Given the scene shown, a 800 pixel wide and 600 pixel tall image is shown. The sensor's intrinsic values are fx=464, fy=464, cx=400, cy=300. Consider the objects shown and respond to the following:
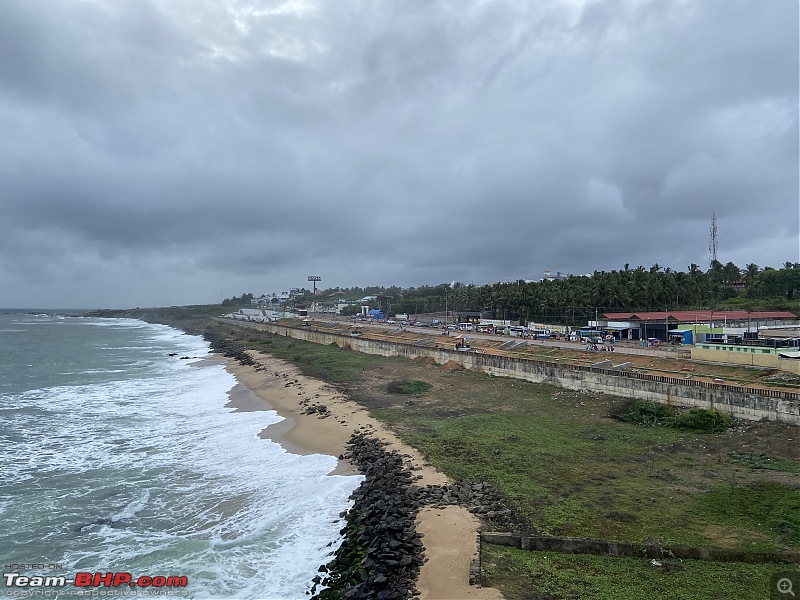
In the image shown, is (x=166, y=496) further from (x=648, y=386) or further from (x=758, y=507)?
(x=648, y=386)

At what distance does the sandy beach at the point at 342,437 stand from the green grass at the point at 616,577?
716mm

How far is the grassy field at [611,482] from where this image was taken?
10578 mm

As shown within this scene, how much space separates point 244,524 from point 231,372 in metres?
38.5

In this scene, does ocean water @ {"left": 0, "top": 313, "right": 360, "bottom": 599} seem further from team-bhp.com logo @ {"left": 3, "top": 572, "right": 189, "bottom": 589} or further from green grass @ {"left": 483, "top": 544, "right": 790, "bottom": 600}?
green grass @ {"left": 483, "top": 544, "right": 790, "bottom": 600}

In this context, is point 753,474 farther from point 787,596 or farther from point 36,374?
point 36,374

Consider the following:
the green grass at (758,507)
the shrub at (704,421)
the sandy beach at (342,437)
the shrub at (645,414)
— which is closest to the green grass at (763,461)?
the green grass at (758,507)

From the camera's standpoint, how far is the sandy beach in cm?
1098

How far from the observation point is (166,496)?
60.6ft

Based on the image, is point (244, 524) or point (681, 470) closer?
point (244, 524)

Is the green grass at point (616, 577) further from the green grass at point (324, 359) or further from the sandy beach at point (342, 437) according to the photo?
the green grass at point (324, 359)

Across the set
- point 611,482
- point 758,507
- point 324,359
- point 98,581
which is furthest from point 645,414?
A: point 324,359

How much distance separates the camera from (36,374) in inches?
2007

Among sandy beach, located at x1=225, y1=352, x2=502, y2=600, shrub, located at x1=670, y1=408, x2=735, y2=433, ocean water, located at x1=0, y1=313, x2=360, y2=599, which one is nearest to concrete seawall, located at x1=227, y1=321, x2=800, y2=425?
shrub, located at x1=670, y1=408, x2=735, y2=433

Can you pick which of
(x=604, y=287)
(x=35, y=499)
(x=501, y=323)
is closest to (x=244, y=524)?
(x=35, y=499)
